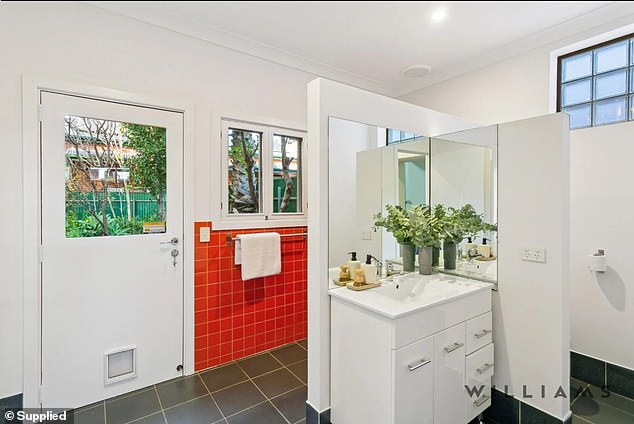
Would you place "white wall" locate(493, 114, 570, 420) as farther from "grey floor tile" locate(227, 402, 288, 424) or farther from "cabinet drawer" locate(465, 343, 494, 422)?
"grey floor tile" locate(227, 402, 288, 424)

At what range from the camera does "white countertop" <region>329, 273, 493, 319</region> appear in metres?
1.50

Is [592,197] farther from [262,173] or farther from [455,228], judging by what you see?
[262,173]

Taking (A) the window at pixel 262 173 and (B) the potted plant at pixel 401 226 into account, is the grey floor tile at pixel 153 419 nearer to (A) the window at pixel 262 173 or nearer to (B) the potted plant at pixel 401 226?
(A) the window at pixel 262 173

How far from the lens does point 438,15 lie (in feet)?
1.62

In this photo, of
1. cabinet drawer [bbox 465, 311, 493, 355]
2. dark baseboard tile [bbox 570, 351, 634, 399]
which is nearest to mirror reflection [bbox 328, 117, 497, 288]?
cabinet drawer [bbox 465, 311, 493, 355]

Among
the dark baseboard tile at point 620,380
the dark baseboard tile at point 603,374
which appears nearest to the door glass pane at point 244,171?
the dark baseboard tile at point 603,374

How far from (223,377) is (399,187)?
69.5 inches

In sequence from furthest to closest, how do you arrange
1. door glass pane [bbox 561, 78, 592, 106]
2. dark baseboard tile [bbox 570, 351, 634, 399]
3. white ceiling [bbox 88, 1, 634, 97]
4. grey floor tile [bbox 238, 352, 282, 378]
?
grey floor tile [bbox 238, 352, 282, 378], door glass pane [bbox 561, 78, 592, 106], dark baseboard tile [bbox 570, 351, 634, 399], white ceiling [bbox 88, 1, 634, 97]

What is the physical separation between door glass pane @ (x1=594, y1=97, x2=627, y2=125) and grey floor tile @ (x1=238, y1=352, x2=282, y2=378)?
2778 mm

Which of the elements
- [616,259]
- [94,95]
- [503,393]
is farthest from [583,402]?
[94,95]

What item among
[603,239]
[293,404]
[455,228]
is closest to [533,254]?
[455,228]

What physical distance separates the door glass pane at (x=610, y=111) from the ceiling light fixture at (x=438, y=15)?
7.65 feet

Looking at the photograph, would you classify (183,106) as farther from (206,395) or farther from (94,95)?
(206,395)

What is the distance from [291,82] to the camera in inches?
104
